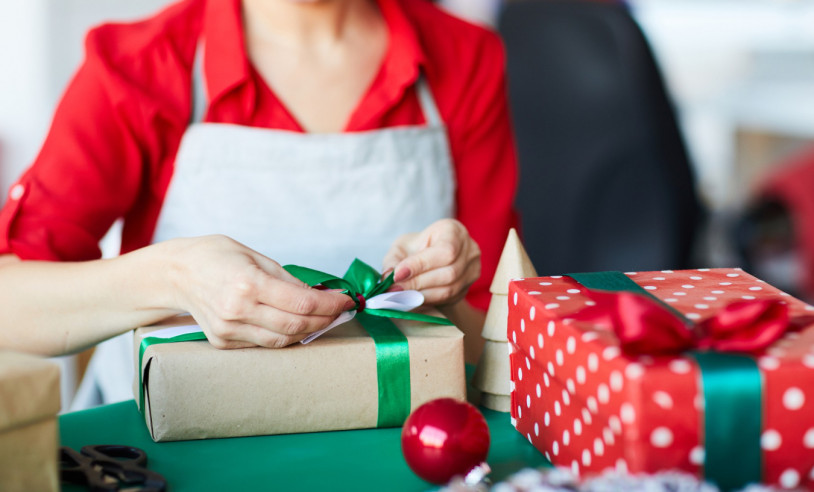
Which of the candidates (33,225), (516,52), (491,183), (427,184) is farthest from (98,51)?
(516,52)

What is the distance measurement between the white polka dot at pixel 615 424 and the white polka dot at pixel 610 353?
0.03 m

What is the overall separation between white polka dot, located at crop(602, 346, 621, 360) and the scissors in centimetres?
29

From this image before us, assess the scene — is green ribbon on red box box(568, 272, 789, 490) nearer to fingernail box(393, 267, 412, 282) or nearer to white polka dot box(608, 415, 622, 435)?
white polka dot box(608, 415, 622, 435)

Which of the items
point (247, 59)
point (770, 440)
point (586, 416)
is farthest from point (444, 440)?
point (247, 59)

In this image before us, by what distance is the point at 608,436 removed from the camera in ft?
1.65

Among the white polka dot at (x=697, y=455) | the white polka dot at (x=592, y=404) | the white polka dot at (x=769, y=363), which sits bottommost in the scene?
the white polka dot at (x=697, y=455)

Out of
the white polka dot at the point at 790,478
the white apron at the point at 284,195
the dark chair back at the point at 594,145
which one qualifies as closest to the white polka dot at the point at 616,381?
the white polka dot at the point at 790,478

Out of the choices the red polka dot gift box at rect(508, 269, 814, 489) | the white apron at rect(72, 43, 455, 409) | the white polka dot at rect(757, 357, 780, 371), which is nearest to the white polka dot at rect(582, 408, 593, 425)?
the red polka dot gift box at rect(508, 269, 814, 489)

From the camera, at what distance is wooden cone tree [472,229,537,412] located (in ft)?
2.32

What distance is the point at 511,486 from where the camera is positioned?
0.43 m

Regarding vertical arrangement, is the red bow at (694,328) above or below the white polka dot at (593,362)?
above

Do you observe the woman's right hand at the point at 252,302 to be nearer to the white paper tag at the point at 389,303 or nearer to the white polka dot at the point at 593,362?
the white paper tag at the point at 389,303

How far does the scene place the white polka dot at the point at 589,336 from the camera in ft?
1.68

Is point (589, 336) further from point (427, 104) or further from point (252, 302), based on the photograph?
point (427, 104)
